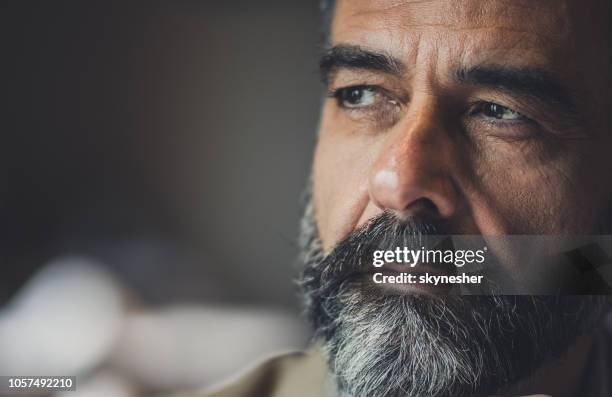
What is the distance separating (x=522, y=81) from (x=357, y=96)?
0.21 m

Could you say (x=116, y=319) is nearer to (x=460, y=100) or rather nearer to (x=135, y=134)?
(x=135, y=134)

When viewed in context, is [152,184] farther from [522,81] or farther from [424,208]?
[522,81]

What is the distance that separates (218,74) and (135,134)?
14cm

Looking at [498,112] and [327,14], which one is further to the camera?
[327,14]

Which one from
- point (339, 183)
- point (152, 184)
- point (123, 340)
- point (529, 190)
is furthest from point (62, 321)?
point (529, 190)

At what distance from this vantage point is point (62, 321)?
2.67 ft

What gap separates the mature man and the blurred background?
5.0 inches

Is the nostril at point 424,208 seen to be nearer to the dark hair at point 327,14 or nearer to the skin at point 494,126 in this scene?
the skin at point 494,126

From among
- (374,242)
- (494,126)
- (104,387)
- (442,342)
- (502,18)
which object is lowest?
(104,387)

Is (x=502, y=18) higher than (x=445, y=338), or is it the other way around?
(x=502, y=18)

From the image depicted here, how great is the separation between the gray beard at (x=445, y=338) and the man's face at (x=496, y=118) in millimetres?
91

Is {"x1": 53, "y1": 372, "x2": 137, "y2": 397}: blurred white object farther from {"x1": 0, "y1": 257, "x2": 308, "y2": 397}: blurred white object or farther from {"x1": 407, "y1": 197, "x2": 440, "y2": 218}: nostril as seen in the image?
{"x1": 407, "y1": 197, "x2": 440, "y2": 218}: nostril

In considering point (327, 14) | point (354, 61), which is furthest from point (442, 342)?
point (327, 14)

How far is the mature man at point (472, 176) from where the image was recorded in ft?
2.25
